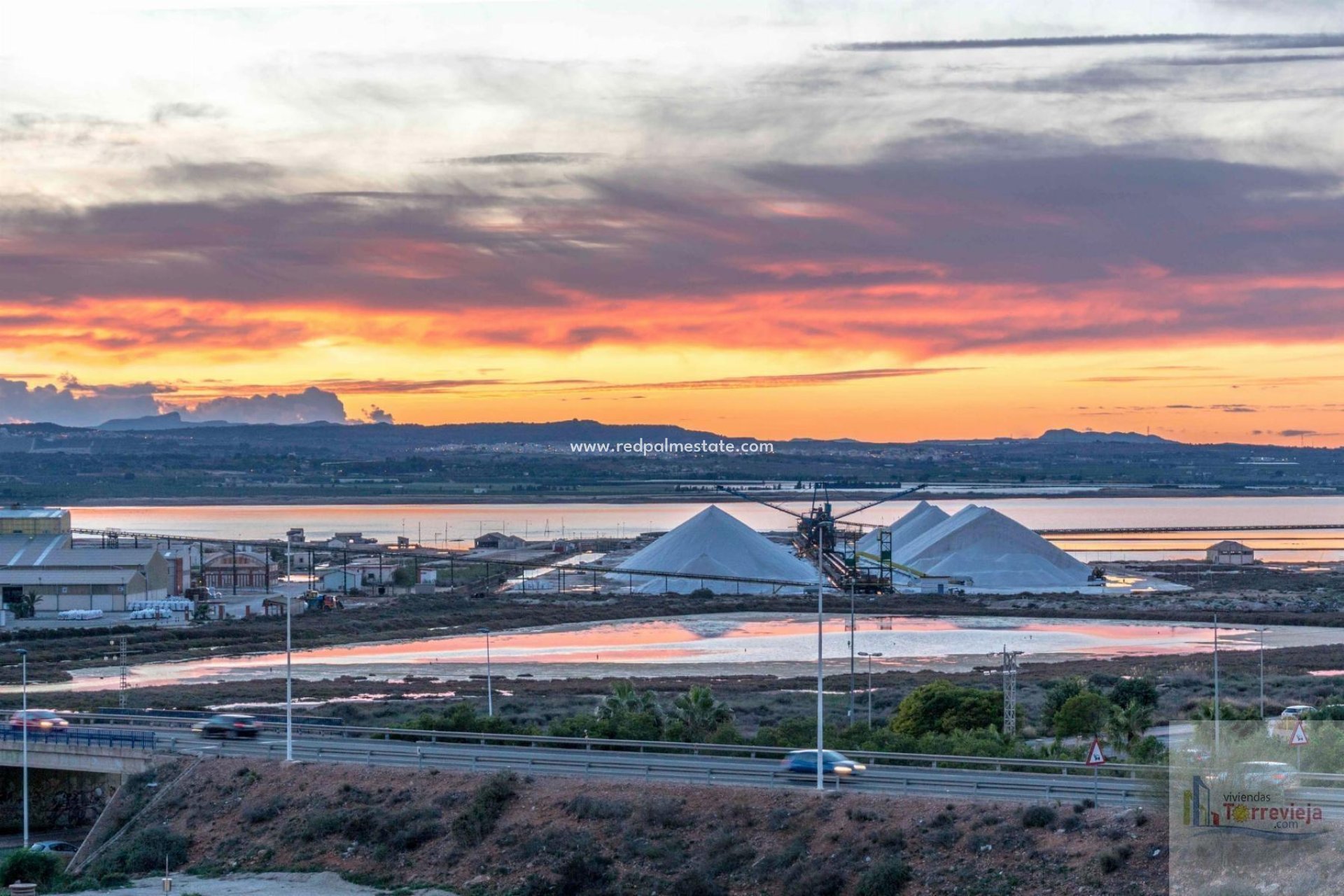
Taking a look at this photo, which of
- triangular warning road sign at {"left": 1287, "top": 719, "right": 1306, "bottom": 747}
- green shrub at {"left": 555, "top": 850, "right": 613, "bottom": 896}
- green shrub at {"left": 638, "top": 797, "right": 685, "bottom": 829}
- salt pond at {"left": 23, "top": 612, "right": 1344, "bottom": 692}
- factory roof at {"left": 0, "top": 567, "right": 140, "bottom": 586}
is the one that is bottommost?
salt pond at {"left": 23, "top": 612, "right": 1344, "bottom": 692}

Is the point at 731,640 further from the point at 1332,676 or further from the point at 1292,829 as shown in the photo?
the point at 1292,829

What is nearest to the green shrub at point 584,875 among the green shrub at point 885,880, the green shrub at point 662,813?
the green shrub at point 662,813

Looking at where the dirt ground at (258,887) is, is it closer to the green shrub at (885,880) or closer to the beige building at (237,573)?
the green shrub at (885,880)

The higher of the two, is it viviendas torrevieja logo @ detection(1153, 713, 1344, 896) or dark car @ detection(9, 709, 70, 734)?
viviendas torrevieja logo @ detection(1153, 713, 1344, 896)

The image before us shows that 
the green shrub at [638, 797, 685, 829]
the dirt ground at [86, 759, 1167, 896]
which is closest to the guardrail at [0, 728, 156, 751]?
the dirt ground at [86, 759, 1167, 896]

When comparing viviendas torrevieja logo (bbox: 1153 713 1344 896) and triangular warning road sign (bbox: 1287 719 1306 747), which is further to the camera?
triangular warning road sign (bbox: 1287 719 1306 747)

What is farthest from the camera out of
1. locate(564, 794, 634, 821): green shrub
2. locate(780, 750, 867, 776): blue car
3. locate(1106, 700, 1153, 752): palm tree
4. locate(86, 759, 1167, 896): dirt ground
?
locate(1106, 700, 1153, 752): palm tree

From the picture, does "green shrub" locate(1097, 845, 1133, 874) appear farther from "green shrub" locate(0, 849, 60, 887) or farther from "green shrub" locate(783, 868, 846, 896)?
"green shrub" locate(0, 849, 60, 887)

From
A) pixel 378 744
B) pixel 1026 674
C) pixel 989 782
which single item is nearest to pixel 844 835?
pixel 989 782

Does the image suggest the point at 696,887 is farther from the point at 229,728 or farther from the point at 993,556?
the point at 993,556
